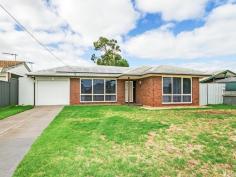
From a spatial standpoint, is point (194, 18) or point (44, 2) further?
point (194, 18)

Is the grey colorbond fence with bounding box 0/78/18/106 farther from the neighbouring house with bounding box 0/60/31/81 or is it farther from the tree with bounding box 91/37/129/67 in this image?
the tree with bounding box 91/37/129/67

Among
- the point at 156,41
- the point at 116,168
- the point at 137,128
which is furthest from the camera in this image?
the point at 156,41

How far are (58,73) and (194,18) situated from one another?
11.9 metres

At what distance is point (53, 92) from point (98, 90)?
149 inches

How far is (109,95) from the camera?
19.8 meters

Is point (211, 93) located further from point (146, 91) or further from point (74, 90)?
point (74, 90)

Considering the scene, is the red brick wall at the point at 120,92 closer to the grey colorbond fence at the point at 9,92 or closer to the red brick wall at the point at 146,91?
the red brick wall at the point at 146,91

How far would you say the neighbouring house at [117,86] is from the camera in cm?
1711

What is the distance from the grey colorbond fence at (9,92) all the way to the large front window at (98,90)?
5.24 meters

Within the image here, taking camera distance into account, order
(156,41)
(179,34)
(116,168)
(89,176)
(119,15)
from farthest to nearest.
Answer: (156,41)
(179,34)
(119,15)
(116,168)
(89,176)

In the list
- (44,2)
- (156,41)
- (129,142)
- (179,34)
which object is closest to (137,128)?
(129,142)

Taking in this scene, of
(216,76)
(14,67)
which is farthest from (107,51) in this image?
(216,76)

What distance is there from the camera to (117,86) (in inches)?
786

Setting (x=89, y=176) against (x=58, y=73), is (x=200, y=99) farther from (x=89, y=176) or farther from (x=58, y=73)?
(x=89, y=176)
